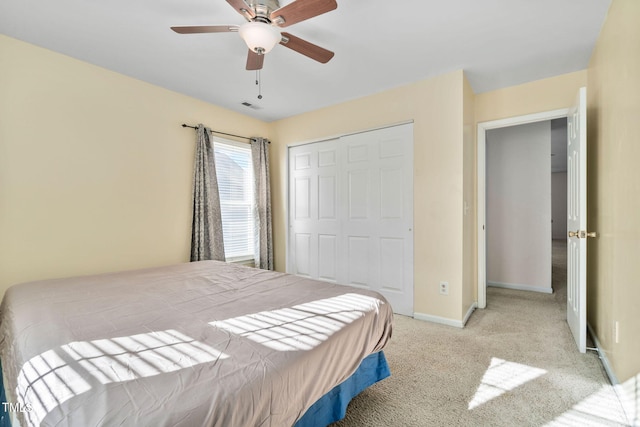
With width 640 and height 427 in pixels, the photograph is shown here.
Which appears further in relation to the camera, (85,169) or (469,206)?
(469,206)

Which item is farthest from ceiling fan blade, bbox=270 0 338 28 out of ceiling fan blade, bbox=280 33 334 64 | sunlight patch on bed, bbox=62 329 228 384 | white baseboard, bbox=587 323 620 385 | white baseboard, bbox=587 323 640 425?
white baseboard, bbox=587 323 620 385

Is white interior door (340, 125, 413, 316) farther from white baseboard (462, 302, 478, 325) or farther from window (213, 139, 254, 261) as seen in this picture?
window (213, 139, 254, 261)

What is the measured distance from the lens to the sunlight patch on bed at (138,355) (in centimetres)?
90

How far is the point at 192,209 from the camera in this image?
3.45 meters

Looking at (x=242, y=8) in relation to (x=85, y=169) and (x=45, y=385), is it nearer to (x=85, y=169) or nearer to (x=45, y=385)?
(x=45, y=385)

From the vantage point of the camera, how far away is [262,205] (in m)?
4.21

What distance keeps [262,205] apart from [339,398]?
315 centimetres

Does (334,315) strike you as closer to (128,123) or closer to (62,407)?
(62,407)

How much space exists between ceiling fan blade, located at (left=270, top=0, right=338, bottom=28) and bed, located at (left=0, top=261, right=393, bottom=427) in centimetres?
162

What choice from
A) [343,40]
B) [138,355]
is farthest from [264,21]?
[138,355]

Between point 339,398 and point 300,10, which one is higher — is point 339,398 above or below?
below

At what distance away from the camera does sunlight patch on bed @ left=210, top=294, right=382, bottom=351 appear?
3.79 feet

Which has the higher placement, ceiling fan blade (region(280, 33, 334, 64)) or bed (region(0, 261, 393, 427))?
ceiling fan blade (region(280, 33, 334, 64))

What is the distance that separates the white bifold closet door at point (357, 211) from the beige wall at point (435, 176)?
12cm
